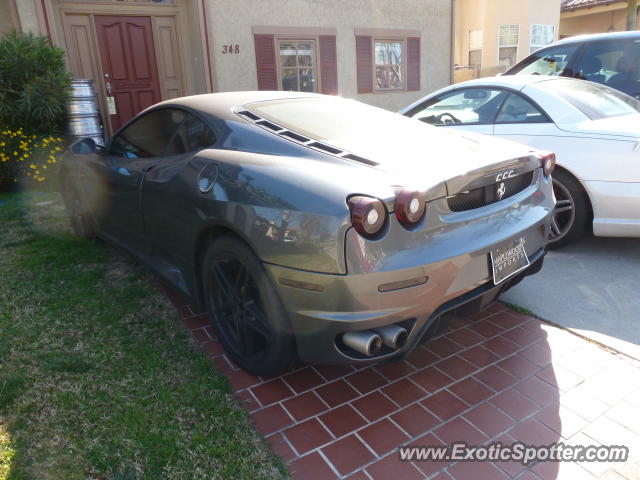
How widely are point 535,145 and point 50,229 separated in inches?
184

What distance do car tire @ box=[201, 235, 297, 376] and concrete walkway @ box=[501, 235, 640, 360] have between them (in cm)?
177

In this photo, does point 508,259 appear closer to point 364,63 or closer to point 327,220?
point 327,220

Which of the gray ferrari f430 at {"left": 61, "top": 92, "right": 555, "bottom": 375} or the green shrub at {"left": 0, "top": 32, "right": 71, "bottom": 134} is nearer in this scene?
the gray ferrari f430 at {"left": 61, "top": 92, "right": 555, "bottom": 375}

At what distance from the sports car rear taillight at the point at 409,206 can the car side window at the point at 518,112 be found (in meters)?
2.65

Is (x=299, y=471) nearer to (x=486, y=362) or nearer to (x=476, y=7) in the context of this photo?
(x=486, y=362)

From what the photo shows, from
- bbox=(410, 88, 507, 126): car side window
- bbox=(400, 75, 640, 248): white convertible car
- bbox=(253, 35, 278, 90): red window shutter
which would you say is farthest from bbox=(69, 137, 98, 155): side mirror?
bbox=(253, 35, 278, 90): red window shutter

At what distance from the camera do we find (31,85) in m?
6.78

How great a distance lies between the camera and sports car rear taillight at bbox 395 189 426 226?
2.08 metres

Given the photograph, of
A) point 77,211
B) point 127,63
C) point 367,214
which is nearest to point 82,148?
point 77,211

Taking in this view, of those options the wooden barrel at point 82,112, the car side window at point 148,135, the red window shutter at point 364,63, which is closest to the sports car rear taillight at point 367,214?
the car side window at point 148,135

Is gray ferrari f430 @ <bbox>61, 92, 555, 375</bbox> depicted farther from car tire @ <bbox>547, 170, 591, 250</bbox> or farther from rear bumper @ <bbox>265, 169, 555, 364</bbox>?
car tire @ <bbox>547, 170, 591, 250</bbox>

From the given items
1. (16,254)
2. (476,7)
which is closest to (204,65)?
(16,254)

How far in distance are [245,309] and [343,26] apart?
923cm

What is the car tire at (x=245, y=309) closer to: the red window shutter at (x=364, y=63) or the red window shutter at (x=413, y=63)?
the red window shutter at (x=364, y=63)
